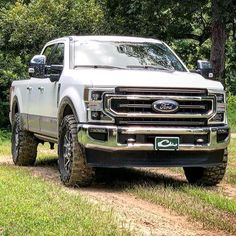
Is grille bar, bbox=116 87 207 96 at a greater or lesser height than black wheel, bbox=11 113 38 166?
greater

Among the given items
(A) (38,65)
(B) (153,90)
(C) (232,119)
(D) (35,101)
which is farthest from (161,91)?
(C) (232,119)

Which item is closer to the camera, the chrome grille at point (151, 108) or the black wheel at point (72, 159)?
the chrome grille at point (151, 108)

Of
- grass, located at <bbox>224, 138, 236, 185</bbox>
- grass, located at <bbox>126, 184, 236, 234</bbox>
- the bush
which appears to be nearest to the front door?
grass, located at <bbox>126, 184, 236, 234</bbox>

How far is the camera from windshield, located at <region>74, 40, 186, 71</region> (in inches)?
352

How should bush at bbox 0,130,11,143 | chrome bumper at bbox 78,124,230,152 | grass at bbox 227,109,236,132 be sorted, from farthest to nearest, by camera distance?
grass at bbox 227,109,236,132, bush at bbox 0,130,11,143, chrome bumper at bbox 78,124,230,152

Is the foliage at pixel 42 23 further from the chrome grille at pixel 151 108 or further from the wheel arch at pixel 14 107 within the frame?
the chrome grille at pixel 151 108

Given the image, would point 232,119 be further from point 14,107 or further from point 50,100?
point 50,100

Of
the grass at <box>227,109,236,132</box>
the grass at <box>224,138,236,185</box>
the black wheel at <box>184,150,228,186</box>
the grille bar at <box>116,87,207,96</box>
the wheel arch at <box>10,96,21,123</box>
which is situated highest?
the grille bar at <box>116,87,207,96</box>

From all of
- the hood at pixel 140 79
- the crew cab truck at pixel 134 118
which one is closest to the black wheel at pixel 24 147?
the crew cab truck at pixel 134 118

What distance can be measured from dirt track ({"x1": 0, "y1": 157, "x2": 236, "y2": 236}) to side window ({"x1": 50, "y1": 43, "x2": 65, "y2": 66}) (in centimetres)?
167

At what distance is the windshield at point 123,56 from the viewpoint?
8938 mm

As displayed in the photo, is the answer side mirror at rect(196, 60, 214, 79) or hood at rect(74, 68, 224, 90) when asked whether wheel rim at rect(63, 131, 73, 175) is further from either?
side mirror at rect(196, 60, 214, 79)

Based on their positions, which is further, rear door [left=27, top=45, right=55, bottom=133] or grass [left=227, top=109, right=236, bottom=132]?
grass [left=227, top=109, right=236, bottom=132]

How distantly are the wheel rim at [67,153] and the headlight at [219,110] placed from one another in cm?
178
